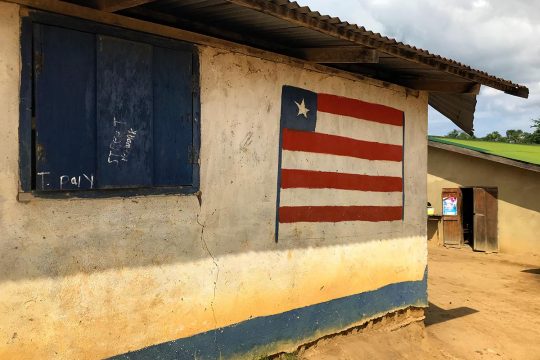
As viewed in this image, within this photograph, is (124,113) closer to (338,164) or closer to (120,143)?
(120,143)

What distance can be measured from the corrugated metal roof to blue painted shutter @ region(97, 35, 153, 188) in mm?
328

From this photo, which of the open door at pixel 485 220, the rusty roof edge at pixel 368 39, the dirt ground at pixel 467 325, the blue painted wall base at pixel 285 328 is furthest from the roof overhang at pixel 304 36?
the open door at pixel 485 220

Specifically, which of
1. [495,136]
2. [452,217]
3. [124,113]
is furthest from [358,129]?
[495,136]

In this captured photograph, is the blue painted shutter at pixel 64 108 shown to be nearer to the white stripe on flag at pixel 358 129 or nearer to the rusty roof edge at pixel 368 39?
the rusty roof edge at pixel 368 39

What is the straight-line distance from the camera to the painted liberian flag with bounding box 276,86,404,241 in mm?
5113

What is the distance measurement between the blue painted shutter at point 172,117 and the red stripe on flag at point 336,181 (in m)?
1.28

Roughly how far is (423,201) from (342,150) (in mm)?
2083

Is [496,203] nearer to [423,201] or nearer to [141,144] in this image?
[423,201]

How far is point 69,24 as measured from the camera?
339 centimetres

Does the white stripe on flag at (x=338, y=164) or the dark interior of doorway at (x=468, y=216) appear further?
the dark interior of doorway at (x=468, y=216)

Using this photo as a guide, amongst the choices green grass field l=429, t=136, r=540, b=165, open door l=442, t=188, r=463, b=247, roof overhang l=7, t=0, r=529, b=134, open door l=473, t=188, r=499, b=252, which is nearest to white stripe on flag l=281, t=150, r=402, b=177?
roof overhang l=7, t=0, r=529, b=134

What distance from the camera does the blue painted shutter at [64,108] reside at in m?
3.28

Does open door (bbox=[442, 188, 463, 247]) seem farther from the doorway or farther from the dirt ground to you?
the dirt ground

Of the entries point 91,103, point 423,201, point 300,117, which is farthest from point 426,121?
point 91,103
